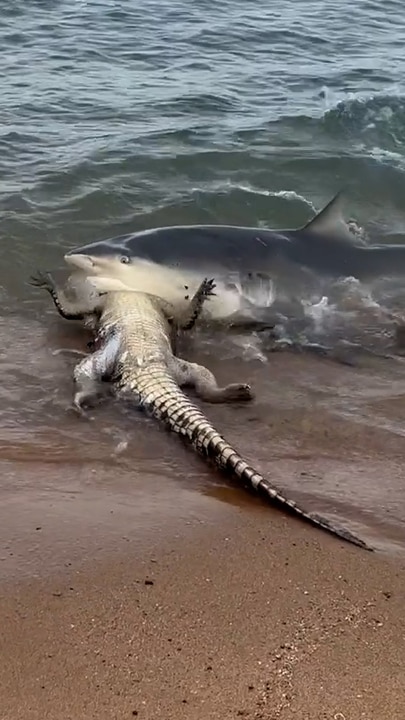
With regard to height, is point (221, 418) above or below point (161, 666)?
below

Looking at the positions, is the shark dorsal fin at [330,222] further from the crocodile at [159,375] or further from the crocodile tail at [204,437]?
the crocodile tail at [204,437]

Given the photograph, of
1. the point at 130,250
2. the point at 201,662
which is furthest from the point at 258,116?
the point at 201,662

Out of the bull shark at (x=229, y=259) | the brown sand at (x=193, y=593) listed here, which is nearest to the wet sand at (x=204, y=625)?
the brown sand at (x=193, y=593)

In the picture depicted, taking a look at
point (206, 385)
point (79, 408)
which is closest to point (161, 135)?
point (206, 385)

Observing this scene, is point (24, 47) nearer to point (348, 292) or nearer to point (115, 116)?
point (115, 116)

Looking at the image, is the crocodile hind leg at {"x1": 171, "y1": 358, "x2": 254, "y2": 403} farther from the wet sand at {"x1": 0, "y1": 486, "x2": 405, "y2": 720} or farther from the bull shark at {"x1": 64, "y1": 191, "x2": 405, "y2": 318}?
the wet sand at {"x1": 0, "y1": 486, "x2": 405, "y2": 720}

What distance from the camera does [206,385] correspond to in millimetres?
5805

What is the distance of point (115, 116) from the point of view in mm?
11609

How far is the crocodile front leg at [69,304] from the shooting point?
665 cm

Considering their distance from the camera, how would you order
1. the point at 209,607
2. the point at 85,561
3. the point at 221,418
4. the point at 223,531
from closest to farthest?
the point at 209,607
the point at 85,561
the point at 223,531
the point at 221,418

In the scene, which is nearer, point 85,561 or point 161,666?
point 161,666

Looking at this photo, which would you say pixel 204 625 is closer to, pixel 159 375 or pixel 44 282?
pixel 159 375

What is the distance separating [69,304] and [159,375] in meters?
1.42

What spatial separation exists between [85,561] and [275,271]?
3946mm
